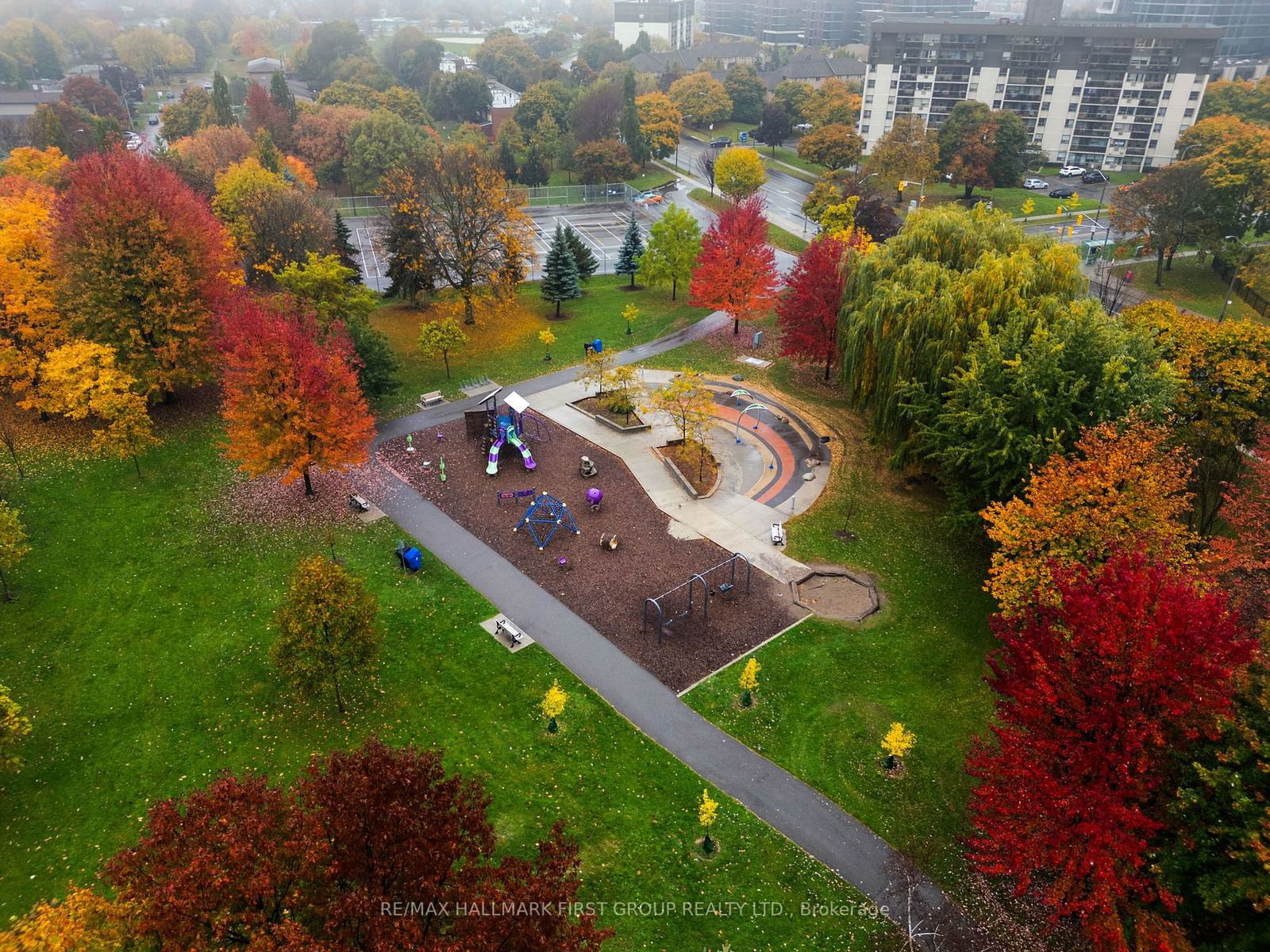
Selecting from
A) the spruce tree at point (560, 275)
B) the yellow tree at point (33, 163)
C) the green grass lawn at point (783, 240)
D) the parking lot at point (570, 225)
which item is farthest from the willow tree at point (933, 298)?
the yellow tree at point (33, 163)

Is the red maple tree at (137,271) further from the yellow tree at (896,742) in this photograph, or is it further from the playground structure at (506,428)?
the yellow tree at (896,742)

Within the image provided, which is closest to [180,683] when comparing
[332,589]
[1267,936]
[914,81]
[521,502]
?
[332,589]

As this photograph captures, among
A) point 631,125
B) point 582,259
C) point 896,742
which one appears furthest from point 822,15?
point 896,742

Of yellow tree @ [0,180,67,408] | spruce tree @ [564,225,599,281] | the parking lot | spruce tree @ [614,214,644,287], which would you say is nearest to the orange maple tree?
yellow tree @ [0,180,67,408]

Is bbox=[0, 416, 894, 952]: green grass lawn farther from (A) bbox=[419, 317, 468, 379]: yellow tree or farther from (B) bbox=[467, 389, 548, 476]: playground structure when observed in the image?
(A) bbox=[419, 317, 468, 379]: yellow tree

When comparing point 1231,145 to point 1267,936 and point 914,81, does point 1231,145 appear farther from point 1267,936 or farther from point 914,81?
point 1267,936

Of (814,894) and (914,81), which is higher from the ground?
(914,81)

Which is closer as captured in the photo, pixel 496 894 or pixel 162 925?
pixel 162 925
